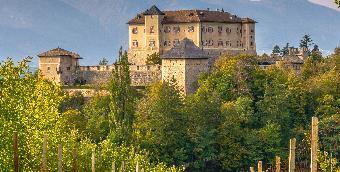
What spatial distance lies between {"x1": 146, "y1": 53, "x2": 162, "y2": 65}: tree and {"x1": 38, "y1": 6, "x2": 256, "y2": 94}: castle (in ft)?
2.35

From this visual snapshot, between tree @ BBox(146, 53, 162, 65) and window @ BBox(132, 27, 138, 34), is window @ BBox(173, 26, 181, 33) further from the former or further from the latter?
window @ BBox(132, 27, 138, 34)

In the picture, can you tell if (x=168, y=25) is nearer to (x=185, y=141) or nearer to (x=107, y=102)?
(x=107, y=102)

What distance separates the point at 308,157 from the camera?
62.5 metres

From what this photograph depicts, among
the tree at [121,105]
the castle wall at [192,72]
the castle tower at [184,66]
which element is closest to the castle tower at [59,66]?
the castle tower at [184,66]

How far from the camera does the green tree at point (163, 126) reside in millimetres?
62438

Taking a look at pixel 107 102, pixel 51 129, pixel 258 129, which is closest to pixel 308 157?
pixel 258 129

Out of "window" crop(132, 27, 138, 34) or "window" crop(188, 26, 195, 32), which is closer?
"window" crop(188, 26, 195, 32)

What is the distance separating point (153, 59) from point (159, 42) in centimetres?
302

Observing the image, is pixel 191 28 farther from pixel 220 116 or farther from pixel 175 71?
pixel 220 116

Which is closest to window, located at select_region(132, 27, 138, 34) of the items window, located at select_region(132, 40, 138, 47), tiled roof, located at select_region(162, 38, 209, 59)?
window, located at select_region(132, 40, 138, 47)

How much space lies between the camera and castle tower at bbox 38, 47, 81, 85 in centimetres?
8025

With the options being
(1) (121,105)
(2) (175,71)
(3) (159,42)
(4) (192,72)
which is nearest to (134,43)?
(3) (159,42)

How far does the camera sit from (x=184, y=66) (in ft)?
240

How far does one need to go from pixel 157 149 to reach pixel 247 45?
27.5 meters
